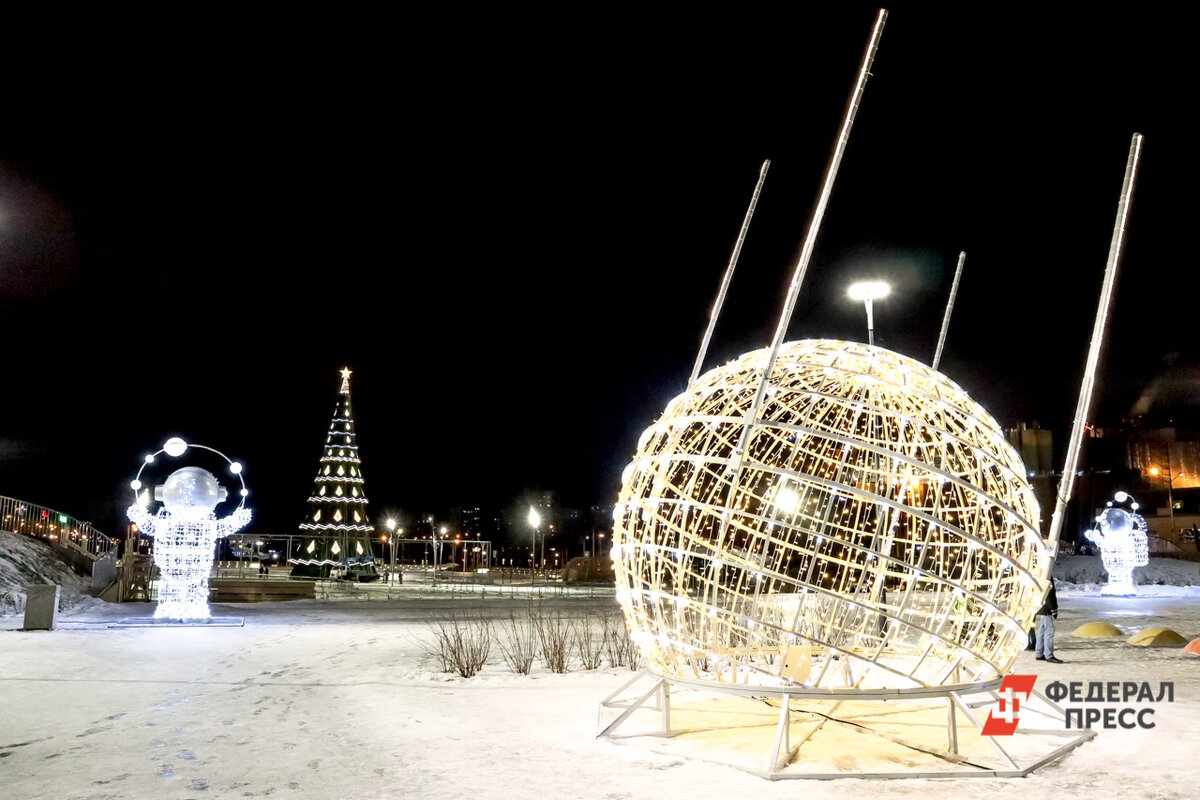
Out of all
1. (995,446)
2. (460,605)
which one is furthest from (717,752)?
(460,605)

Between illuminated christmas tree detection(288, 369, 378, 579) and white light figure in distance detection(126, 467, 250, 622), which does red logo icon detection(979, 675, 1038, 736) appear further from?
illuminated christmas tree detection(288, 369, 378, 579)

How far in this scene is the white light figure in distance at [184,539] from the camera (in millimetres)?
17234

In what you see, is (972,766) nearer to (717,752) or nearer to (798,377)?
(717,752)

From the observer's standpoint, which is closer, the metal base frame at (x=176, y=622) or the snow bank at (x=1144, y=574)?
the metal base frame at (x=176, y=622)

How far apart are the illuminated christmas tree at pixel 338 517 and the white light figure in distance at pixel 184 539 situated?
17556 mm

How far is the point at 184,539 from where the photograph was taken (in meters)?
17.5

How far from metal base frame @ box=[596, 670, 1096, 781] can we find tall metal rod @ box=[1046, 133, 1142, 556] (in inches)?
54.5

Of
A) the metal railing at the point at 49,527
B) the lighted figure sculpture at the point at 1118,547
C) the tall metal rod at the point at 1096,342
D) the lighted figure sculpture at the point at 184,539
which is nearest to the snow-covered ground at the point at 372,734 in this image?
the tall metal rod at the point at 1096,342

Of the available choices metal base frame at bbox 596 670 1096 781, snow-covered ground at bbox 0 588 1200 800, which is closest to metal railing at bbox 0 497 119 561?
snow-covered ground at bbox 0 588 1200 800

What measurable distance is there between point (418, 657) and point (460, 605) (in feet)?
36.9

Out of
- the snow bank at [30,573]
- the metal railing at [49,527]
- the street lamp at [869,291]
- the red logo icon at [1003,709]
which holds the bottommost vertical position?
the red logo icon at [1003,709]

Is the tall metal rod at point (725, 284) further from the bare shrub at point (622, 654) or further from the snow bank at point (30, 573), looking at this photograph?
the snow bank at point (30, 573)

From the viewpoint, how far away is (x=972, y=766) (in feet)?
18.9

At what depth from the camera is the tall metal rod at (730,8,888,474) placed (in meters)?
5.33
